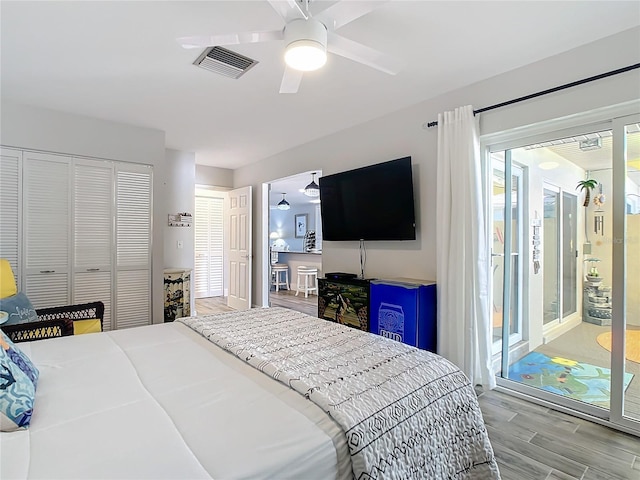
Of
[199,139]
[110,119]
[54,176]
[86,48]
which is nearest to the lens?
[86,48]

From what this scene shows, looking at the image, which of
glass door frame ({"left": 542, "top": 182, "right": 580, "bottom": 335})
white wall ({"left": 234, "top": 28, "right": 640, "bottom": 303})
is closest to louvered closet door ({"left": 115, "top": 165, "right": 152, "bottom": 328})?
white wall ({"left": 234, "top": 28, "right": 640, "bottom": 303})

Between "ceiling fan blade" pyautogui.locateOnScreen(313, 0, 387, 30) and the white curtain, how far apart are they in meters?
1.63

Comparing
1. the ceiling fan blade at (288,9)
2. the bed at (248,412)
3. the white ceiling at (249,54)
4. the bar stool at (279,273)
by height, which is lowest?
the bar stool at (279,273)

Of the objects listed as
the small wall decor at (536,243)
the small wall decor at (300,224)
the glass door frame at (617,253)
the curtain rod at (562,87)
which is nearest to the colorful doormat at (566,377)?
the glass door frame at (617,253)

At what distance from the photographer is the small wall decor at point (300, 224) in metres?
10.3

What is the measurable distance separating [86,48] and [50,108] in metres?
1.62

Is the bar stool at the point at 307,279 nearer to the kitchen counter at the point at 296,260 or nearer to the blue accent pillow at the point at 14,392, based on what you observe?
the kitchen counter at the point at 296,260

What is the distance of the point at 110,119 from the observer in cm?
379

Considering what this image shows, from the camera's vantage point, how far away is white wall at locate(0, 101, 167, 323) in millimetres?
3379

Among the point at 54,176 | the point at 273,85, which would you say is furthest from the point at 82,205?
the point at 273,85

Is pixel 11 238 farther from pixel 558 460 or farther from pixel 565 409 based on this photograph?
pixel 565 409

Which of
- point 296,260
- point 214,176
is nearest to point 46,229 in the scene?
point 214,176

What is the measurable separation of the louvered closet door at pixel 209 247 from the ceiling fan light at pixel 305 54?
5.86 metres

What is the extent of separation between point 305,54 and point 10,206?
136 inches
